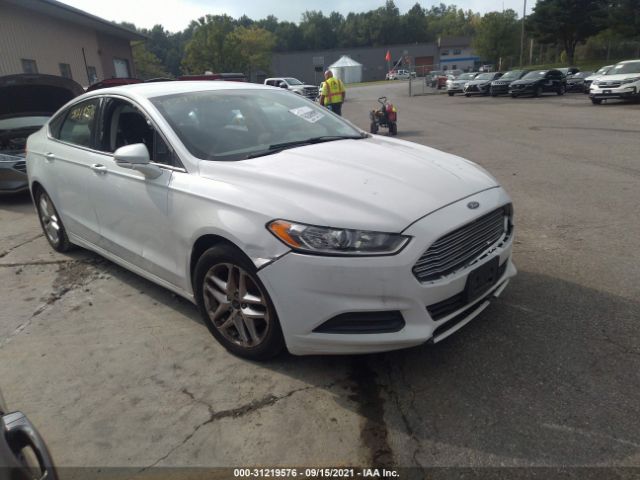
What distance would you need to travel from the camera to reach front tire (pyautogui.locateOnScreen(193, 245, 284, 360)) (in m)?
2.78

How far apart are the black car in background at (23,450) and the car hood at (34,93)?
7127mm

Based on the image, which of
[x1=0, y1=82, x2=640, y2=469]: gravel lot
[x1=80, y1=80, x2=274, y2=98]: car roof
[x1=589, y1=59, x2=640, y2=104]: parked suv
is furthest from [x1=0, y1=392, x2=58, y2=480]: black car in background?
[x1=589, y1=59, x2=640, y2=104]: parked suv

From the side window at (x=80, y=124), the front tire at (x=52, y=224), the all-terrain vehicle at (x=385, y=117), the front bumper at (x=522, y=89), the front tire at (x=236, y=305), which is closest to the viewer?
the front tire at (x=236, y=305)

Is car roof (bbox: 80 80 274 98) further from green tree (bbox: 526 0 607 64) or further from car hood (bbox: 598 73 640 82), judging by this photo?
green tree (bbox: 526 0 607 64)

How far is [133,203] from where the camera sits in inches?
139

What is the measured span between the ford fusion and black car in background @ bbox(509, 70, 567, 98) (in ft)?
86.1

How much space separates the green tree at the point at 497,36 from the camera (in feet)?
176

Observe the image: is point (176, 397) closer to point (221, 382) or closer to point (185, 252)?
point (221, 382)

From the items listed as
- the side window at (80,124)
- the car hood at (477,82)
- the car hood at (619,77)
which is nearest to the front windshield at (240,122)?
the side window at (80,124)

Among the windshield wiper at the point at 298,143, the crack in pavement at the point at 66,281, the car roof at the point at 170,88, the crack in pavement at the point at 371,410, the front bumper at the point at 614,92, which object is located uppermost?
the car roof at the point at 170,88

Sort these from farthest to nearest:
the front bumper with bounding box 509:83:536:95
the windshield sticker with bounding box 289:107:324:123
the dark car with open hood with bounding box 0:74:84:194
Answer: the front bumper with bounding box 509:83:536:95 → the dark car with open hood with bounding box 0:74:84:194 → the windshield sticker with bounding box 289:107:324:123

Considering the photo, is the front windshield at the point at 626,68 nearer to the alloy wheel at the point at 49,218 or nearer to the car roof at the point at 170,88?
the car roof at the point at 170,88

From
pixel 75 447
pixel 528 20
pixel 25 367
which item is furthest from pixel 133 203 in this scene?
pixel 528 20

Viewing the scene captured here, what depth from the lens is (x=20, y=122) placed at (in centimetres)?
831
